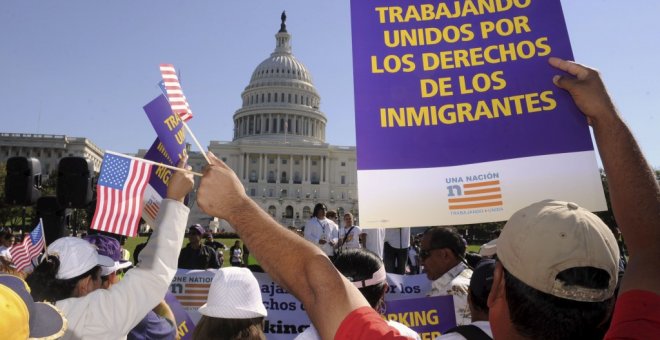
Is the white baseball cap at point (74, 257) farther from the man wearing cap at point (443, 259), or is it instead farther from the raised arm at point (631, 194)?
the raised arm at point (631, 194)

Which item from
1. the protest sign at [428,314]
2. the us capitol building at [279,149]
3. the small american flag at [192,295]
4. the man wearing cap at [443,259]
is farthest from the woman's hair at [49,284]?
the us capitol building at [279,149]

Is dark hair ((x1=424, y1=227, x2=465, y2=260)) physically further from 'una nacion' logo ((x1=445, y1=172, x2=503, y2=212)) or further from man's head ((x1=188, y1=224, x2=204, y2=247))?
man's head ((x1=188, y1=224, x2=204, y2=247))

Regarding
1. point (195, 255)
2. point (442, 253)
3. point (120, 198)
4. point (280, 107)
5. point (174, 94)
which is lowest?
point (442, 253)

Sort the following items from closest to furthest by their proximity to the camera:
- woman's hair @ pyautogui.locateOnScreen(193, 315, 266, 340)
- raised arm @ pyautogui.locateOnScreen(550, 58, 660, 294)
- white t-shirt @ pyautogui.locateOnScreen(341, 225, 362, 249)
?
1. raised arm @ pyautogui.locateOnScreen(550, 58, 660, 294)
2. woman's hair @ pyautogui.locateOnScreen(193, 315, 266, 340)
3. white t-shirt @ pyautogui.locateOnScreen(341, 225, 362, 249)

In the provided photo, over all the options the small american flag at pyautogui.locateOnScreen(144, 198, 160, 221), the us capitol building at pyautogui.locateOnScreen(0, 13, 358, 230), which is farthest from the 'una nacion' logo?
the us capitol building at pyautogui.locateOnScreen(0, 13, 358, 230)

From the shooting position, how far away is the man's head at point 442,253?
13.7ft

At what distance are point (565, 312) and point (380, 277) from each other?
1.51 m

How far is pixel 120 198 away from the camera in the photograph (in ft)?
15.4

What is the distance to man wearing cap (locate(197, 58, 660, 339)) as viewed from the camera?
4.38 feet

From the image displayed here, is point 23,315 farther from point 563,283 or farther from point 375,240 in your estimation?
point 375,240

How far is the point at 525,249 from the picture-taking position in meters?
1.36

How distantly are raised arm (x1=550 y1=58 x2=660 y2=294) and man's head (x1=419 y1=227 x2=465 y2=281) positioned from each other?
7.21ft

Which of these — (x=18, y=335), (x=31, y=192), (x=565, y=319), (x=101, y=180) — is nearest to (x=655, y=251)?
(x=565, y=319)

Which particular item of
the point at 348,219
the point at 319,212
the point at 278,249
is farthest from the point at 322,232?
the point at 278,249
